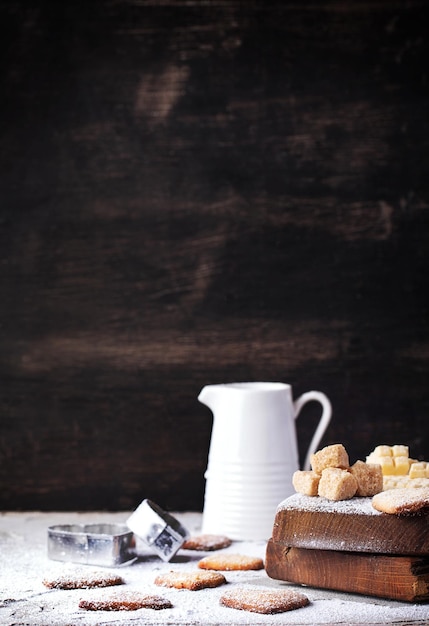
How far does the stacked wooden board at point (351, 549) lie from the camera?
1000 millimetres

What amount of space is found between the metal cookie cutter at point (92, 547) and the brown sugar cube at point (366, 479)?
0.33 m

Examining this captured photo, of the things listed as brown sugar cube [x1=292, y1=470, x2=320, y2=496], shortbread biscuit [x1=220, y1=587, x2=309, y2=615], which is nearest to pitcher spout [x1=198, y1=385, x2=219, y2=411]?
brown sugar cube [x1=292, y1=470, x2=320, y2=496]

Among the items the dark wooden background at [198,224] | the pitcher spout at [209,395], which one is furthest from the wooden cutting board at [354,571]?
the dark wooden background at [198,224]

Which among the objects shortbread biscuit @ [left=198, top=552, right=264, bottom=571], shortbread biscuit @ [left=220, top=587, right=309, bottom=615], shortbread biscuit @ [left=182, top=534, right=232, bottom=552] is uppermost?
shortbread biscuit @ [left=220, top=587, right=309, bottom=615]

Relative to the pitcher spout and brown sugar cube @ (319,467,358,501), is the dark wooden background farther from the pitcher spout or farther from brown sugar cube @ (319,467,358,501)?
brown sugar cube @ (319,467,358,501)

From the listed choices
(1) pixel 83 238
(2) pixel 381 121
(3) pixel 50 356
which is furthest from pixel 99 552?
(2) pixel 381 121

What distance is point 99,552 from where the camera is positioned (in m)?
1.22

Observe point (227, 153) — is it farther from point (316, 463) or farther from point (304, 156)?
point (316, 463)

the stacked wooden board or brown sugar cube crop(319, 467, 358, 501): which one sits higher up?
brown sugar cube crop(319, 467, 358, 501)

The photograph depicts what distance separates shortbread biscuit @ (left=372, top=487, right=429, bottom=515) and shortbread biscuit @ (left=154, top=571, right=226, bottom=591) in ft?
0.71

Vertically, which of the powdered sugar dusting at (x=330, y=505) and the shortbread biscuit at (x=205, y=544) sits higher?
the powdered sugar dusting at (x=330, y=505)

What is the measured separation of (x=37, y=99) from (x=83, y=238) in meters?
0.27

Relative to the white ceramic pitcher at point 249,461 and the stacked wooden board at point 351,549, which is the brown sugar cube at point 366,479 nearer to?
the stacked wooden board at point 351,549

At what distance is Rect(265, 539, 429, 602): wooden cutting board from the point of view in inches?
39.4
